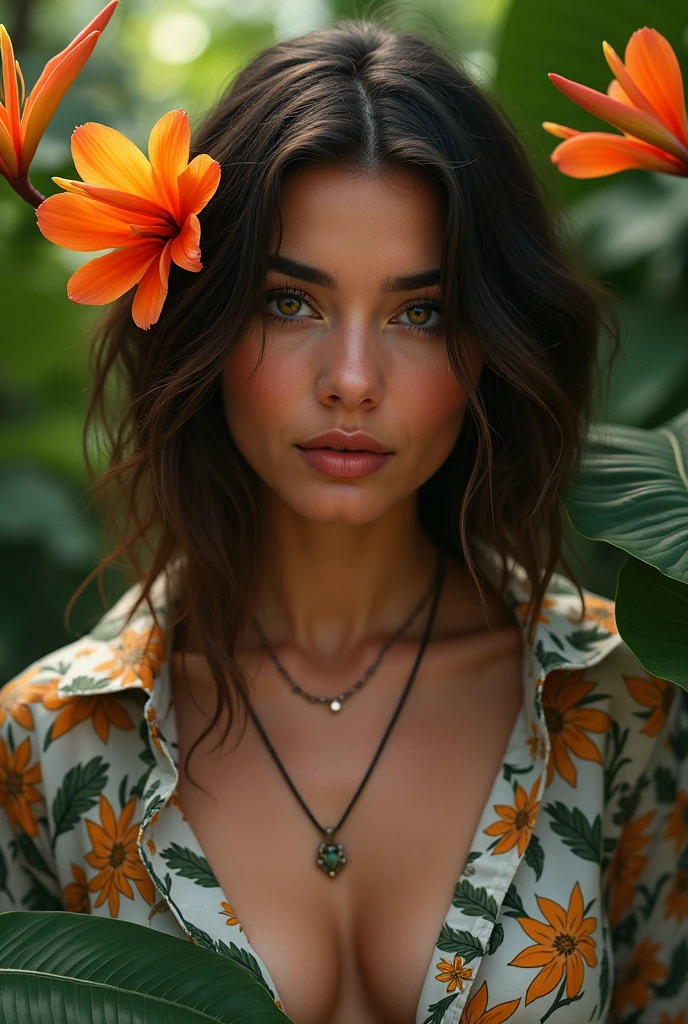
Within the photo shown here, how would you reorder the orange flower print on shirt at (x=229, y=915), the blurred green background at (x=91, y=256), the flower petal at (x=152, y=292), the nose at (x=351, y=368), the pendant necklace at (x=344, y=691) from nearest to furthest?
the flower petal at (x=152, y=292), the nose at (x=351, y=368), the orange flower print on shirt at (x=229, y=915), the pendant necklace at (x=344, y=691), the blurred green background at (x=91, y=256)

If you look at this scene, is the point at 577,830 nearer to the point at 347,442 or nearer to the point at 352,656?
the point at 352,656

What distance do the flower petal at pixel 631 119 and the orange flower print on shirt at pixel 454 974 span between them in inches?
35.9

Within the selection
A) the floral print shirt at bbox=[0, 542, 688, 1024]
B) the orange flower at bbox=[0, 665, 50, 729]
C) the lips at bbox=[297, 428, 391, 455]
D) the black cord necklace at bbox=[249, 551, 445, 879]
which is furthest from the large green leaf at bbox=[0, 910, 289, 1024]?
the lips at bbox=[297, 428, 391, 455]

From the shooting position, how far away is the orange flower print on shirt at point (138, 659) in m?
1.51

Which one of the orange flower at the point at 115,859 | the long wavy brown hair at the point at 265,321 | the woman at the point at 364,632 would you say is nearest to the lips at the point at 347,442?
the woman at the point at 364,632

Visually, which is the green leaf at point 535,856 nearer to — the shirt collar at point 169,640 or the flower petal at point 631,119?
the shirt collar at point 169,640

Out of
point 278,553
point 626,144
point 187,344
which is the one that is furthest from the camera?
point 278,553

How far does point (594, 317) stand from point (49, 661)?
892mm

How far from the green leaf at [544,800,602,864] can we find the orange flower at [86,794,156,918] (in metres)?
0.52

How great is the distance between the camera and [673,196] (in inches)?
85.1

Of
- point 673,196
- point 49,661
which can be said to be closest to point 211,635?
point 49,661

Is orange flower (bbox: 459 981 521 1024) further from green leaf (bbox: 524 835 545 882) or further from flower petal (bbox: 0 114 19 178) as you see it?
flower petal (bbox: 0 114 19 178)

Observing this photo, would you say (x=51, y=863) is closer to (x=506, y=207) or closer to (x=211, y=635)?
(x=211, y=635)

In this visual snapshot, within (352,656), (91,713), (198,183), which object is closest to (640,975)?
(352,656)
